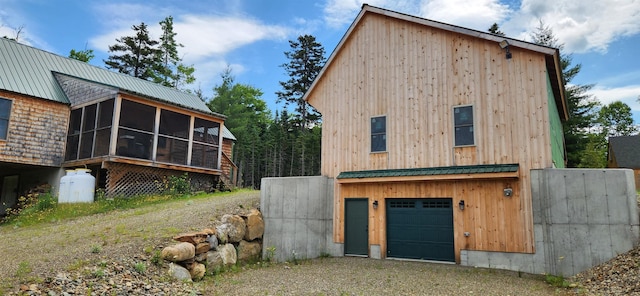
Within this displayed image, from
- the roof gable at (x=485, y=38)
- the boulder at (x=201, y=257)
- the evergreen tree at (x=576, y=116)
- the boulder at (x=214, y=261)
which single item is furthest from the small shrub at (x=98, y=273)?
the evergreen tree at (x=576, y=116)

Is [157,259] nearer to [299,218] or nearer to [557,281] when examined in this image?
[299,218]

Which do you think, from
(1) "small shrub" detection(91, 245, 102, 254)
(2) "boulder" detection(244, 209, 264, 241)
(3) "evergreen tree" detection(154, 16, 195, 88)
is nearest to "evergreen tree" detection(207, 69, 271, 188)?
(3) "evergreen tree" detection(154, 16, 195, 88)

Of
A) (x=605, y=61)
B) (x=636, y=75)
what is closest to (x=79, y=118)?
(x=605, y=61)

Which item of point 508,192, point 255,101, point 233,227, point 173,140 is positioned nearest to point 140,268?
point 233,227

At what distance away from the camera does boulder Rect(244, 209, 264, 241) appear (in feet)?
36.9

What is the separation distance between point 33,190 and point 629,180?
21.2 metres

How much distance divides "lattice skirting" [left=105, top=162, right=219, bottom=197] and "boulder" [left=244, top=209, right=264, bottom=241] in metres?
6.67

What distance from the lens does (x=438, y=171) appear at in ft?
33.3

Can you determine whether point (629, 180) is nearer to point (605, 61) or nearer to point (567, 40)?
point (605, 61)

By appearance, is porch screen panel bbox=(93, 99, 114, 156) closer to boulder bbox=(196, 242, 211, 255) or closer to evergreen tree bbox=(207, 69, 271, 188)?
boulder bbox=(196, 242, 211, 255)

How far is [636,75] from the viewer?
1361 inches

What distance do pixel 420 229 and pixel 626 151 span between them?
28100 mm

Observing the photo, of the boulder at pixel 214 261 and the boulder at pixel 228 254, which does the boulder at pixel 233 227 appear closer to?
the boulder at pixel 228 254

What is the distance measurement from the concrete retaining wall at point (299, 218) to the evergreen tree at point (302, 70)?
27.1 m
